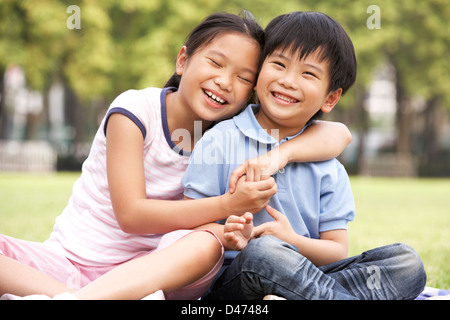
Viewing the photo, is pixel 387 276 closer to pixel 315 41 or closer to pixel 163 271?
pixel 163 271

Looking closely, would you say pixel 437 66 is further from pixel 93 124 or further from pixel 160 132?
pixel 93 124

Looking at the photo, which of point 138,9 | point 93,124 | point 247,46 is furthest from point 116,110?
point 93,124

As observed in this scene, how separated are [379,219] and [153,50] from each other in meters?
9.26

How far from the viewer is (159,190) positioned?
7.87 feet

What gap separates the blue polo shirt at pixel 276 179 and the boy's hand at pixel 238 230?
0.23 m

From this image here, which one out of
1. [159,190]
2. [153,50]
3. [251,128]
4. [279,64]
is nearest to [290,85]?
[279,64]

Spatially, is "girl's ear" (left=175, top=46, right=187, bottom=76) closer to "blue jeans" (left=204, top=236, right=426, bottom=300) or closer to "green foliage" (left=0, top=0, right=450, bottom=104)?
"blue jeans" (left=204, top=236, right=426, bottom=300)

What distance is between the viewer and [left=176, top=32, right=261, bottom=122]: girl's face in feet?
7.72

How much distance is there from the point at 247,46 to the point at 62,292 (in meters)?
1.24

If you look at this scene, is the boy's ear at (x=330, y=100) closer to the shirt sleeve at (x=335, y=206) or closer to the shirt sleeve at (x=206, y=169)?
the shirt sleeve at (x=335, y=206)

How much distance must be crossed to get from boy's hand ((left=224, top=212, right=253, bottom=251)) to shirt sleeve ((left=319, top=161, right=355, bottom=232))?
0.42m

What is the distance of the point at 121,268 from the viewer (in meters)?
1.93

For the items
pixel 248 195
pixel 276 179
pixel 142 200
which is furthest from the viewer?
pixel 276 179

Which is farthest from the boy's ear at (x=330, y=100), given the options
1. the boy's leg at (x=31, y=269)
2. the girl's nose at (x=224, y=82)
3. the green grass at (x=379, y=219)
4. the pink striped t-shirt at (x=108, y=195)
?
the green grass at (x=379, y=219)
